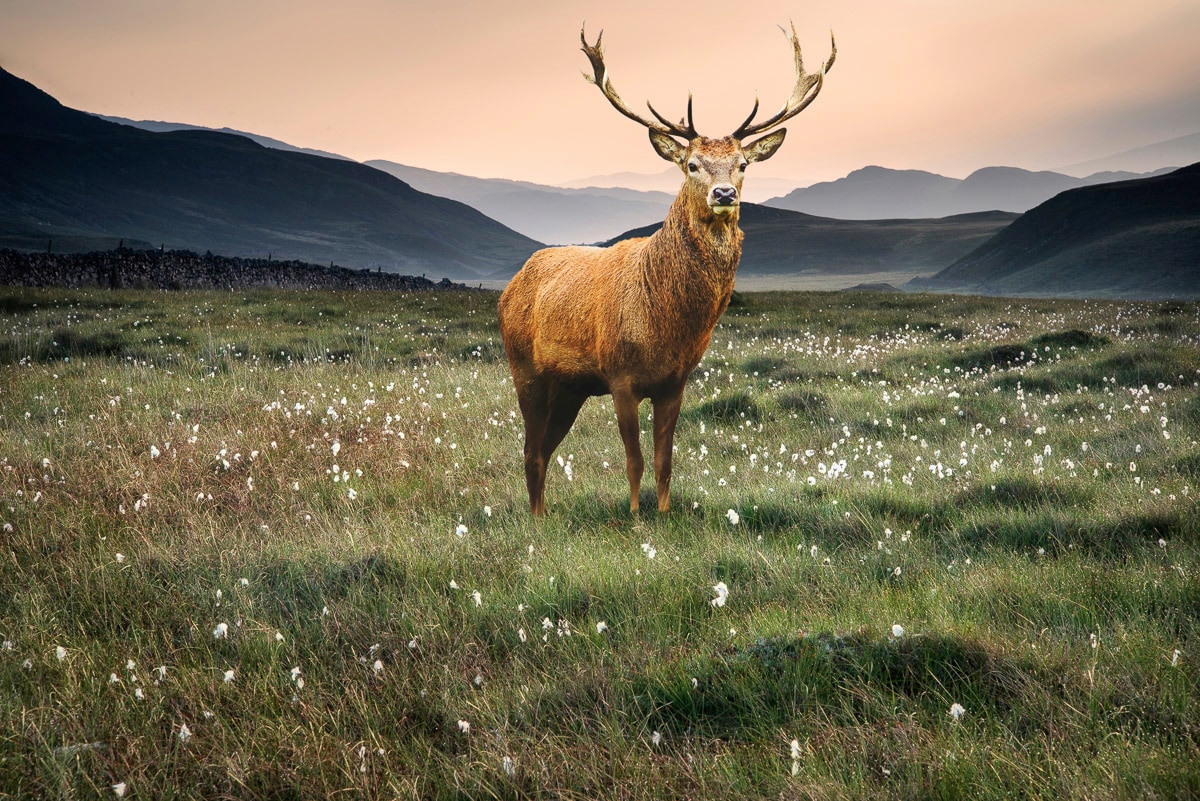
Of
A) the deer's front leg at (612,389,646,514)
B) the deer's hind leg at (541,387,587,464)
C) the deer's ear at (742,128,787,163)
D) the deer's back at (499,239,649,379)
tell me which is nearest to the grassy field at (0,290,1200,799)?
the deer's front leg at (612,389,646,514)

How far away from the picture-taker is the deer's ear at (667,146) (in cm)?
578

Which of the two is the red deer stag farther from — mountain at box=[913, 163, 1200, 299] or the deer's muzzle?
mountain at box=[913, 163, 1200, 299]

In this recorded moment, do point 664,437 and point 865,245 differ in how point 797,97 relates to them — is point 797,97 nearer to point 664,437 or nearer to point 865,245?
point 664,437

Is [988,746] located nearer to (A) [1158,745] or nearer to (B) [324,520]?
(A) [1158,745]

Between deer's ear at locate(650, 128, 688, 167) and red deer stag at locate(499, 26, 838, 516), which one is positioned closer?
red deer stag at locate(499, 26, 838, 516)

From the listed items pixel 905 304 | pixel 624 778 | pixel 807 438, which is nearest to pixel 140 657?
pixel 624 778

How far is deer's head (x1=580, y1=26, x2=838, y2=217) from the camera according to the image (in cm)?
528

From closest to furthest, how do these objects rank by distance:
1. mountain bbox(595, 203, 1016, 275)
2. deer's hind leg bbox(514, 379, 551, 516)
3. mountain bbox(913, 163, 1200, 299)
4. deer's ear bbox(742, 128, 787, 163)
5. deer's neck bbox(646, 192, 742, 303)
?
deer's neck bbox(646, 192, 742, 303), deer's ear bbox(742, 128, 787, 163), deer's hind leg bbox(514, 379, 551, 516), mountain bbox(913, 163, 1200, 299), mountain bbox(595, 203, 1016, 275)

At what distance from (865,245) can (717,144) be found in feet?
591

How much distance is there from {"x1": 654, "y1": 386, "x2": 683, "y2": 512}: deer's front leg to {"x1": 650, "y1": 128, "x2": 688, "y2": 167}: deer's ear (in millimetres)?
1995

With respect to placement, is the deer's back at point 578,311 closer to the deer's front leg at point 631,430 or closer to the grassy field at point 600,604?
the deer's front leg at point 631,430

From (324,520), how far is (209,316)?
56.7 feet

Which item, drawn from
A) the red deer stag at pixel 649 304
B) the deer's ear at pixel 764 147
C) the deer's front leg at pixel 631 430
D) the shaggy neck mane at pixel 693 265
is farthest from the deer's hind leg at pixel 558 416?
the deer's ear at pixel 764 147

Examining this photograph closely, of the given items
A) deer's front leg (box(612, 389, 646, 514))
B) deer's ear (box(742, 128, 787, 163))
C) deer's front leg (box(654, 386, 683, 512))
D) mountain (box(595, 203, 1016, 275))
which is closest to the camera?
deer's ear (box(742, 128, 787, 163))
